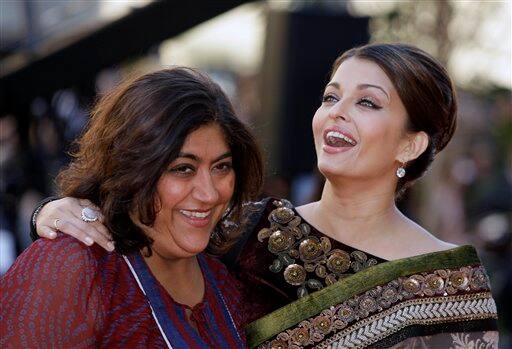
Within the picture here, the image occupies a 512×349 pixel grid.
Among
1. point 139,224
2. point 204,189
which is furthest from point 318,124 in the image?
point 139,224

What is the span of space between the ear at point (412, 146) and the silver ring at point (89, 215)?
104cm

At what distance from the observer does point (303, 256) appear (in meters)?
3.18

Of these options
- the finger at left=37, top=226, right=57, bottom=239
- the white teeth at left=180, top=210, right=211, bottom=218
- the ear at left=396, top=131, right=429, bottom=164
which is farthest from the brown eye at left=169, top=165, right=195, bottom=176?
the ear at left=396, top=131, right=429, bottom=164

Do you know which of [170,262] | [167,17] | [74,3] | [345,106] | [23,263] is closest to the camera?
[23,263]

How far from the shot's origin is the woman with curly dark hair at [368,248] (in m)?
3.02

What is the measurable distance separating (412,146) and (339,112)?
0.28 metres

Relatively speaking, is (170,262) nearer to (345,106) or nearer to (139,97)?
(139,97)

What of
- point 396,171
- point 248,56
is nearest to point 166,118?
point 396,171

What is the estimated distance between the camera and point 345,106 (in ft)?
10.2

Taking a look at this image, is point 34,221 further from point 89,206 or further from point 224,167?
point 224,167

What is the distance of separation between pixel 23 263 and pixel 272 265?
0.98m

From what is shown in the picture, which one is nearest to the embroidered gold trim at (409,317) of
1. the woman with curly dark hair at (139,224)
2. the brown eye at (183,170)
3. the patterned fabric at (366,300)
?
the patterned fabric at (366,300)

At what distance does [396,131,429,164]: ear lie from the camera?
3176 mm

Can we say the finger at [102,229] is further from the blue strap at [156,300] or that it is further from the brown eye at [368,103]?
the brown eye at [368,103]
